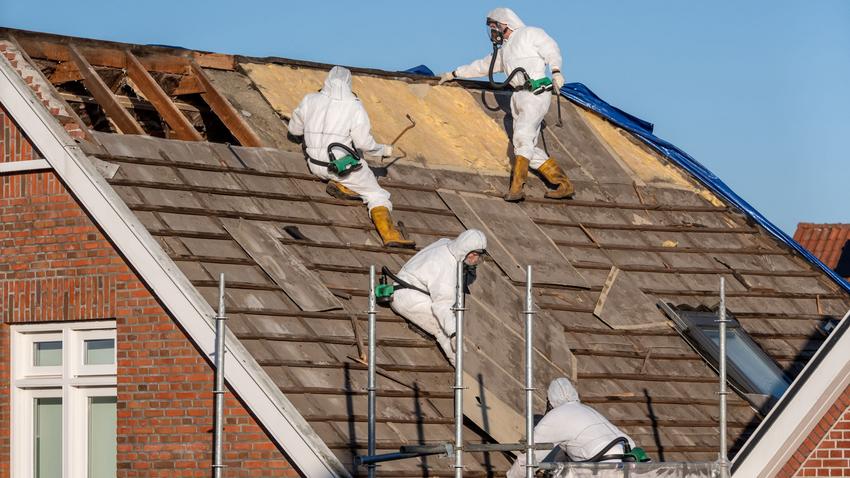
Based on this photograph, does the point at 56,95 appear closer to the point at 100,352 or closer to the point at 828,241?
the point at 100,352

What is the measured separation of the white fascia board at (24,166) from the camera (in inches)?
541

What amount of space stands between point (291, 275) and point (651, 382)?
342 centimetres

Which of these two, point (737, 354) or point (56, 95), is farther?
point (737, 354)

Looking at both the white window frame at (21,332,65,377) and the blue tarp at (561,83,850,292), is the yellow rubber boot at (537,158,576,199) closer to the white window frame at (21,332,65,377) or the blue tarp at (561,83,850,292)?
the blue tarp at (561,83,850,292)

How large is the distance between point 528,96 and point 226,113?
3.04m

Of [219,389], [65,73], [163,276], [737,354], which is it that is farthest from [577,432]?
[65,73]

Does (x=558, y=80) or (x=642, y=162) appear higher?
(x=558, y=80)

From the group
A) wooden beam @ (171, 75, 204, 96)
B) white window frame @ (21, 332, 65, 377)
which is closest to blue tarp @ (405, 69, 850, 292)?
wooden beam @ (171, 75, 204, 96)

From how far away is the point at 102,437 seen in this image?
44.4ft

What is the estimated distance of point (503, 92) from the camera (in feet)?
62.0

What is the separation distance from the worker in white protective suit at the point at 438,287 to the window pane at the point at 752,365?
300cm

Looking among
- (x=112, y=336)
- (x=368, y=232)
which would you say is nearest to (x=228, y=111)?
(x=368, y=232)

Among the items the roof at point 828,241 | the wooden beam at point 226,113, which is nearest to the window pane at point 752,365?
the wooden beam at point 226,113

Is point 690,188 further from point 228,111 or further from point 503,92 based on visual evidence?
point 228,111
